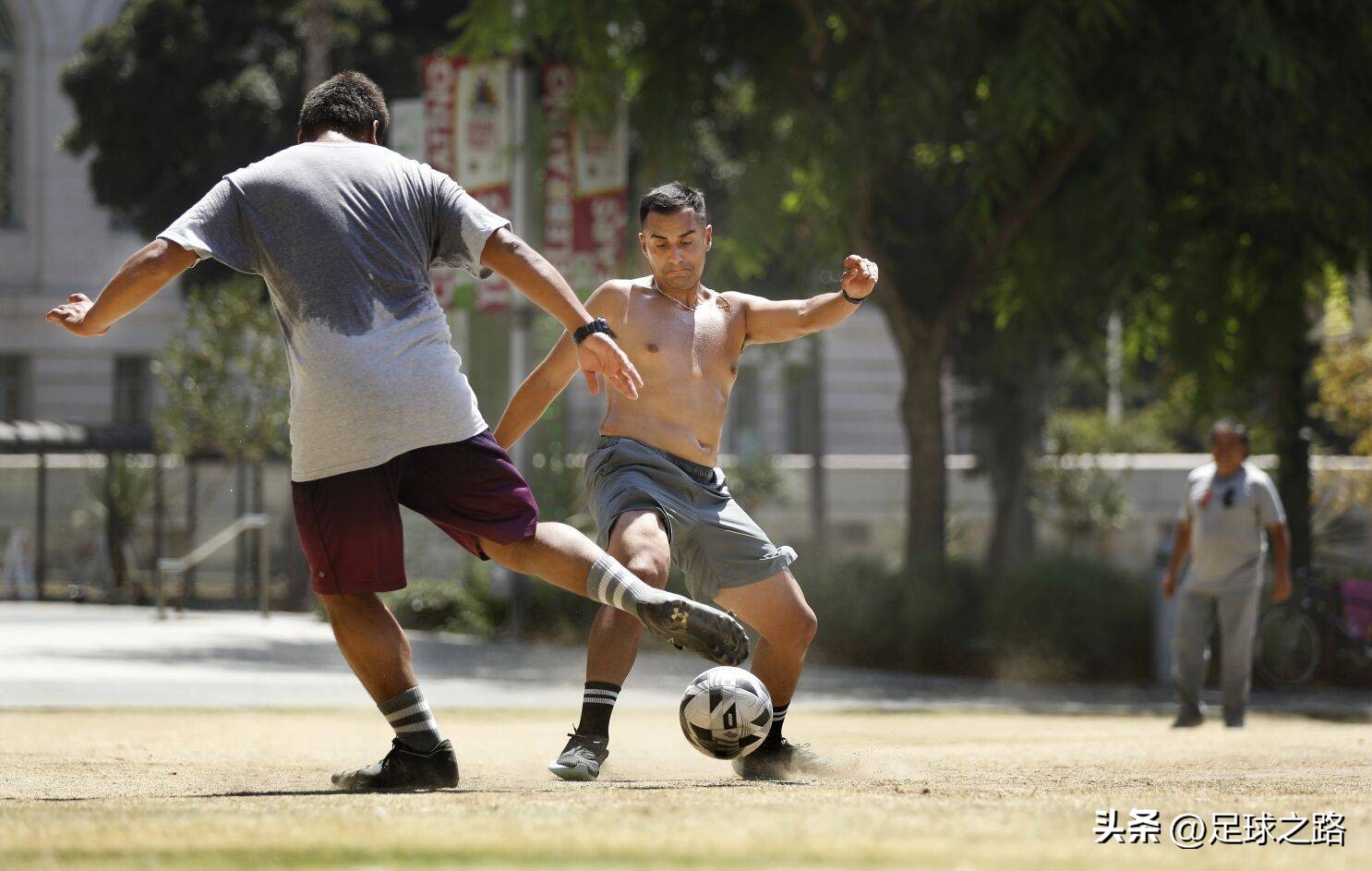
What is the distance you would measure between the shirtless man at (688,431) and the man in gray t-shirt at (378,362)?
0.57m

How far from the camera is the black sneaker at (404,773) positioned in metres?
5.74

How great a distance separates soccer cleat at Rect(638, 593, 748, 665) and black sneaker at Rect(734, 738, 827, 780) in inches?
42.6

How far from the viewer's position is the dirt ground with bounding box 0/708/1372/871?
3986 millimetres

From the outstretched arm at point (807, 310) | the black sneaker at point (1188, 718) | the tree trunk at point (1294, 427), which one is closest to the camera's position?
the outstretched arm at point (807, 310)

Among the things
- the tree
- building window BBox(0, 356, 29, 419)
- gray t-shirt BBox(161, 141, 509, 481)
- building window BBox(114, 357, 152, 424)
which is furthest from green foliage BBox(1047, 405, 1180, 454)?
gray t-shirt BBox(161, 141, 509, 481)

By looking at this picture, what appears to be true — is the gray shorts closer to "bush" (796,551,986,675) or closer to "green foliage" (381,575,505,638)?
"bush" (796,551,986,675)

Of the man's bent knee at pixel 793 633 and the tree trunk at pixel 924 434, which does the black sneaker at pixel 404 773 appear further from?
the tree trunk at pixel 924 434

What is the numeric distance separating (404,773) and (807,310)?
2067mm

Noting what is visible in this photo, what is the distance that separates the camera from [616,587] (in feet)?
17.9

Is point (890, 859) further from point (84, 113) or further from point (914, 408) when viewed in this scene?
point (84, 113)

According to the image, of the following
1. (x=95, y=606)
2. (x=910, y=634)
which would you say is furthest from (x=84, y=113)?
(x=910, y=634)

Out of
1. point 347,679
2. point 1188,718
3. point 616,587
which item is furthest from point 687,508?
point 347,679

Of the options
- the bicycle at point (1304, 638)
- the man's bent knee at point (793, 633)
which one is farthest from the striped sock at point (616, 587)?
the bicycle at point (1304, 638)

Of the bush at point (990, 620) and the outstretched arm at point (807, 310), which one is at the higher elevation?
the outstretched arm at point (807, 310)
